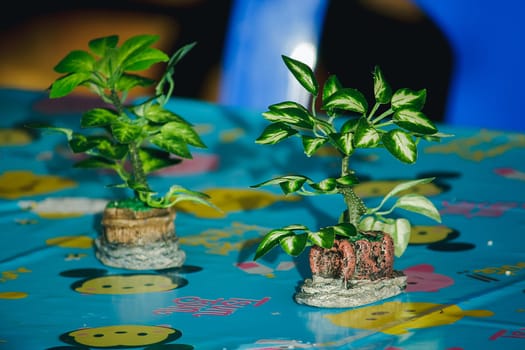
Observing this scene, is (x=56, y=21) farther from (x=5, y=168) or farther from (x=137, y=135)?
(x=137, y=135)

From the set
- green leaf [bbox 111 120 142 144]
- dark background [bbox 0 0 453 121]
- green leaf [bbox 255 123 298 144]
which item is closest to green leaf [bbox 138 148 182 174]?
green leaf [bbox 111 120 142 144]

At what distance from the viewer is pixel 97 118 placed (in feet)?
4.91

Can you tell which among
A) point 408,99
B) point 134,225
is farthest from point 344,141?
point 134,225

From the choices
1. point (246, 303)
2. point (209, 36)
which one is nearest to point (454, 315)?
point (246, 303)

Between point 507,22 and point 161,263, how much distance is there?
6.38 feet

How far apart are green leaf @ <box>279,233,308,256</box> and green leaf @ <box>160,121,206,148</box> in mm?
322

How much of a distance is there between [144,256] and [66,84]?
35cm

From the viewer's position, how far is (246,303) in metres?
1.39

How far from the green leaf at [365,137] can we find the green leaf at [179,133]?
1.15 ft

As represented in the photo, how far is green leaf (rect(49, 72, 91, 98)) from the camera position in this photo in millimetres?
1469

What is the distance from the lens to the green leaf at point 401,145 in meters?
1.29

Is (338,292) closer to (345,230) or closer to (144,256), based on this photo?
(345,230)

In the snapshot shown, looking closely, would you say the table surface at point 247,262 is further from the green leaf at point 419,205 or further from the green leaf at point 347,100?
the green leaf at point 347,100

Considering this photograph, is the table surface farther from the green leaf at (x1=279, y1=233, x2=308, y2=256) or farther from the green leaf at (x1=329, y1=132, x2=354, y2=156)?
the green leaf at (x1=329, y1=132, x2=354, y2=156)
